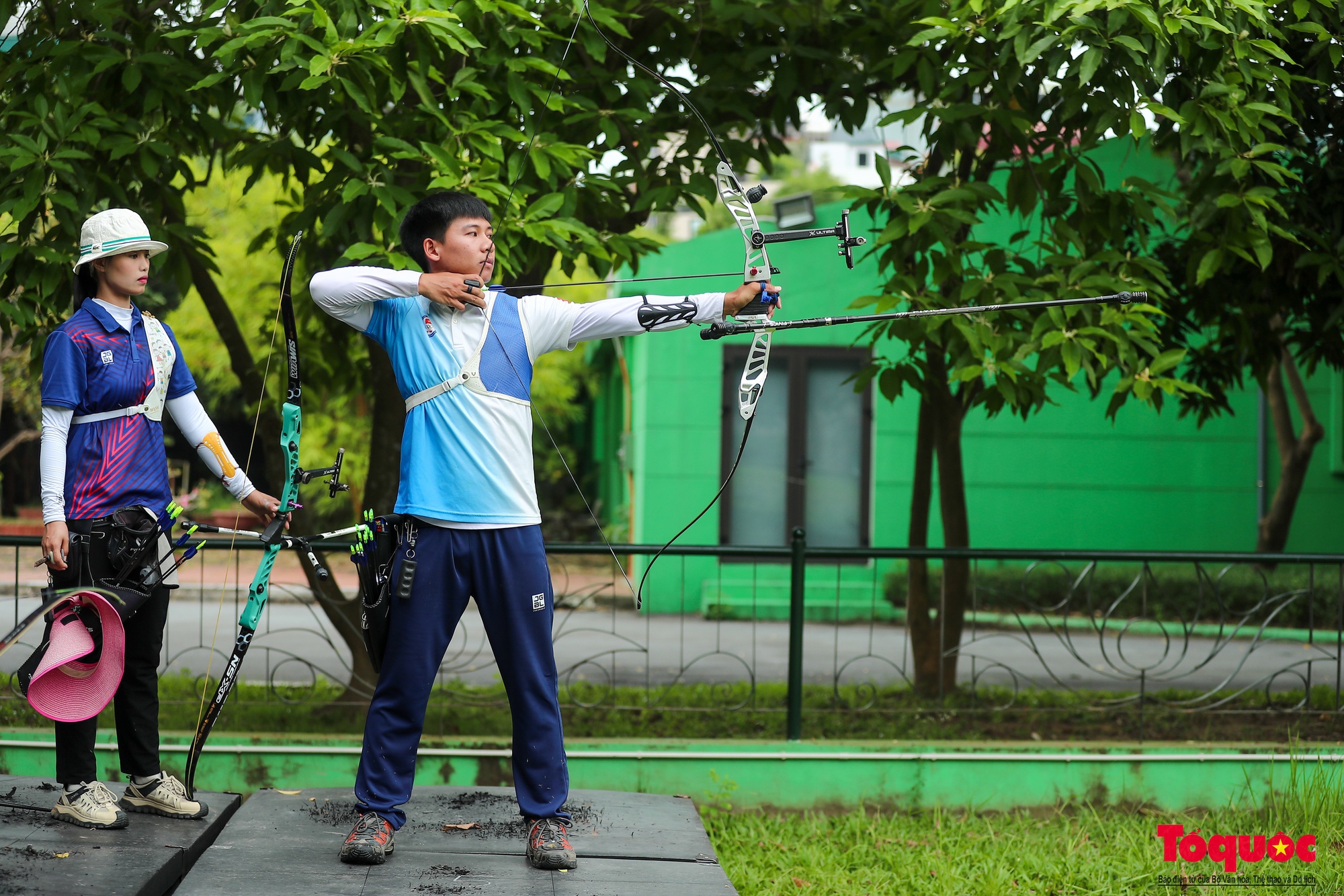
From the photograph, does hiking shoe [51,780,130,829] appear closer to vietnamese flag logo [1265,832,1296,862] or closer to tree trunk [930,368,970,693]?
tree trunk [930,368,970,693]

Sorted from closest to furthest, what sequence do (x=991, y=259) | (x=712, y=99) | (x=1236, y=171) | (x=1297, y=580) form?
(x=1236, y=171) < (x=991, y=259) < (x=712, y=99) < (x=1297, y=580)

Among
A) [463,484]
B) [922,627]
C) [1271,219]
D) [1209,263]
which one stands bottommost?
[922,627]

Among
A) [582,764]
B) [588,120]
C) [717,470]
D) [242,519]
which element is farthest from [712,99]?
[242,519]

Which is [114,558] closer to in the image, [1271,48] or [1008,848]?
[1008,848]

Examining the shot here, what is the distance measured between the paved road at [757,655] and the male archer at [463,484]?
7.67 feet

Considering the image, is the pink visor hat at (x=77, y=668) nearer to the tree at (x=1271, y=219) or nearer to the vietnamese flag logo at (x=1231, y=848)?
the vietnamese flag logo at (x=1231, y=848)

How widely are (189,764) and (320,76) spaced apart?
2.05m

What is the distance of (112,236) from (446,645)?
4.62 ft

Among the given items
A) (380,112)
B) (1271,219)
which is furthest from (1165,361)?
(380,112)

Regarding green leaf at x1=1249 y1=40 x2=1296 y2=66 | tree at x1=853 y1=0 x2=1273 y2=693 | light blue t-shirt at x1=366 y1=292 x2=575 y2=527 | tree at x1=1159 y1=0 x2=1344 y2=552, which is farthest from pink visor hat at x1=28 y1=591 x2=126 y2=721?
green leaf at x1=1249 y1=40 x2=1296 y2=66

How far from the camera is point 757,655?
317 inches

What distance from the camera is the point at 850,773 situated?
4.54m

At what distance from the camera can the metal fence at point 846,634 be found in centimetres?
493

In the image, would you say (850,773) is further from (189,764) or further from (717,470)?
(717,470)
